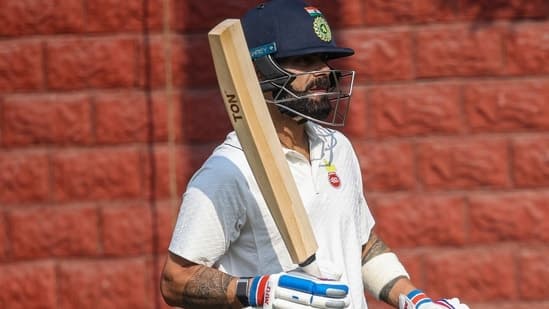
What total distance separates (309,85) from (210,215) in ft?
1.70

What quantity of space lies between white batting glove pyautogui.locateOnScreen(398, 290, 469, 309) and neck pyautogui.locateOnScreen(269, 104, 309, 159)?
0.52 metres

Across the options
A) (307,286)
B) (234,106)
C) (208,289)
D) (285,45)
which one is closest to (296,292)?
(307,286)

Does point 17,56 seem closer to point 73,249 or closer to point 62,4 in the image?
point 62,4

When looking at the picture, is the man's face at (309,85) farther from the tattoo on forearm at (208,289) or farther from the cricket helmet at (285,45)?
the tattoo on forearm at (208,289)

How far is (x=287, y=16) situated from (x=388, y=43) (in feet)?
6.58

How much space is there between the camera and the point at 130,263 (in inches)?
235

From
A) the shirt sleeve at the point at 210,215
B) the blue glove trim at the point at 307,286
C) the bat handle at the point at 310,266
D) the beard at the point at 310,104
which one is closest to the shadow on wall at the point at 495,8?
the beard at the point at 310,104

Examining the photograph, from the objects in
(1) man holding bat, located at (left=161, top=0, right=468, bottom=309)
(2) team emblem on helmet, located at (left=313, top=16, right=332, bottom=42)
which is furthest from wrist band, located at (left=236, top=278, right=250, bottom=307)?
(2) team emblem on helmet, located at (left=313, top=16, right=332, bottom=42)

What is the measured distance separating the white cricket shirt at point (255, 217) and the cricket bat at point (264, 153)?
0.12 meters

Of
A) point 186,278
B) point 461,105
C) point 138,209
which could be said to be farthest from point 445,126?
point 186,278

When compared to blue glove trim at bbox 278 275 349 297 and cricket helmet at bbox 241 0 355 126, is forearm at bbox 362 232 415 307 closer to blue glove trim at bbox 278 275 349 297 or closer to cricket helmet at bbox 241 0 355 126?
cricket helmet at bbox 241 0 355 126

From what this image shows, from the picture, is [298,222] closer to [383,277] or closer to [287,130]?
[287,130]

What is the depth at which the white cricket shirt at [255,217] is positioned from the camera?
3.75m

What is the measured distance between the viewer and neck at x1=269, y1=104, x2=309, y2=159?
13.2 feet
